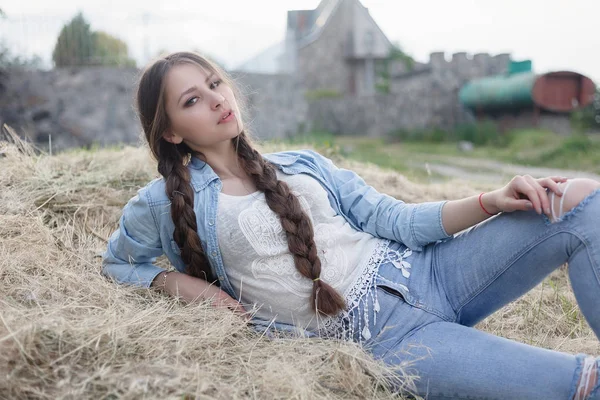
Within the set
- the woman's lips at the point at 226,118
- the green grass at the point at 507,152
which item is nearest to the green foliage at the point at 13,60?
the green grass at the point at 507,152

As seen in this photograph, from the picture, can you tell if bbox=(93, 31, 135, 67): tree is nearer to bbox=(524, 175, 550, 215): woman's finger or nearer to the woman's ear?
the woman's ear

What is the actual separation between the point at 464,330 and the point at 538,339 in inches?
33.3

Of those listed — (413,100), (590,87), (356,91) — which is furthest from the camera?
(356,91)

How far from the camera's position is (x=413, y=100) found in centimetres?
1512

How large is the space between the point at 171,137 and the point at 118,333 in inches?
30.1

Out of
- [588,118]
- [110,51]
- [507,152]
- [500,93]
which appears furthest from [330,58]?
[110,51]

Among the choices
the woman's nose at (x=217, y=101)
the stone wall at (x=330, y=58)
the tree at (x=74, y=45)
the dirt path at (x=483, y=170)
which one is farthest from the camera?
the stone wall at (x=330, y=58)

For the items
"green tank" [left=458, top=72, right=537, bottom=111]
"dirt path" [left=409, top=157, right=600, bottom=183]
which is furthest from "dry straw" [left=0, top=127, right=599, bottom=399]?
"green tank" [left=458, top=72, right=537, bottom=111]

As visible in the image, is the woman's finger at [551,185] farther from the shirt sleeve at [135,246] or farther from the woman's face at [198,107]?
the shirt sleeve at [135,246]

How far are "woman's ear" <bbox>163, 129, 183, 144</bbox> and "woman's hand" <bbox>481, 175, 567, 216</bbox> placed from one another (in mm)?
1065

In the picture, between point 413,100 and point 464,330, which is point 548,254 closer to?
point 464,330

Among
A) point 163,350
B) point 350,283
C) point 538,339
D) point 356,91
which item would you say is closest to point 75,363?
point 163,350

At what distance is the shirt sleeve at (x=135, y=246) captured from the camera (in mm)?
2215

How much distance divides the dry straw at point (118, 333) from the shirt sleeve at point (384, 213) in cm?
44
